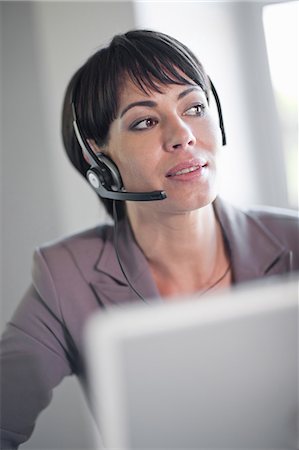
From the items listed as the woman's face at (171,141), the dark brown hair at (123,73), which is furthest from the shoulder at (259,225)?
the dark brown hair at (123,73)

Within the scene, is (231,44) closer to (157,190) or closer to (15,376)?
(157,190)

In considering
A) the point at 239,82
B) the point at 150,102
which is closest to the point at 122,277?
the point at 150,102

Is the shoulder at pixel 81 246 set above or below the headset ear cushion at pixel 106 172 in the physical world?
below

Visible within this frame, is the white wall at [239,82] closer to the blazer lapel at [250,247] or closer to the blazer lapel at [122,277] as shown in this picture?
the blazer lapel at [250,247]

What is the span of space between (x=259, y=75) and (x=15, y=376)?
1.23 m

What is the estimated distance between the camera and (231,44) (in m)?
1.85

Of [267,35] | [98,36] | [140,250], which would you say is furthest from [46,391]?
[267,35]

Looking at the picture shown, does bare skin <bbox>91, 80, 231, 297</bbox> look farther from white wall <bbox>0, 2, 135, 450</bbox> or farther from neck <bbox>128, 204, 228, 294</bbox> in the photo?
white wall <bbox>0, 2, 135, 450</bbox>

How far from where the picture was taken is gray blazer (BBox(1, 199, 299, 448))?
114 cm

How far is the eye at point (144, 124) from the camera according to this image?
43.0 inches

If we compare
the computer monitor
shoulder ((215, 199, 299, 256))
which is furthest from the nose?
the computer monitor

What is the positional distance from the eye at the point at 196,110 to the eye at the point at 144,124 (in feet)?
0.20

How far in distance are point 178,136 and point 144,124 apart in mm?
81

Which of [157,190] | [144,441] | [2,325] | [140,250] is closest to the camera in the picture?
[144,441]
